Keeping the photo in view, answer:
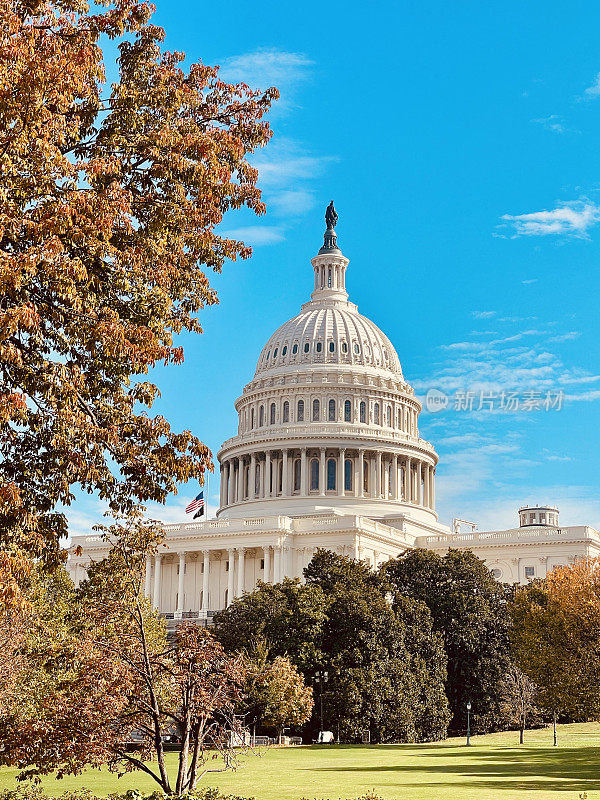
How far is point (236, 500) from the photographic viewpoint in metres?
149

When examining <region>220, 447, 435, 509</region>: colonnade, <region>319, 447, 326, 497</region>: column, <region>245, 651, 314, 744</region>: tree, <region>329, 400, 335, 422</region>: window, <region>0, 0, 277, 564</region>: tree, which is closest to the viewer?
<region>0, 0, 277, 564</region>: tree

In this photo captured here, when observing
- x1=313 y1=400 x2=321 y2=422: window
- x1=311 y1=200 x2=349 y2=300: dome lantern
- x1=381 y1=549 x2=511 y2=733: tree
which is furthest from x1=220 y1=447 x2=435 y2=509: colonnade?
x1=381 y1=549 x2=511 y2=733: tree

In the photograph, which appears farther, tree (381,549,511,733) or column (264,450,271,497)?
column (264,450,271,497)

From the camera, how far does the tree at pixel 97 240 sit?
20.4 m

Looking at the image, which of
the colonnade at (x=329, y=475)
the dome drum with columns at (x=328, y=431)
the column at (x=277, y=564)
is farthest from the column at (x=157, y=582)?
the colonnade at (x=329, y=475)

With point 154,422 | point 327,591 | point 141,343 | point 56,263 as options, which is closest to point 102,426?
point 154,422

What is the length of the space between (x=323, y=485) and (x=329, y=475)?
2.31 meters

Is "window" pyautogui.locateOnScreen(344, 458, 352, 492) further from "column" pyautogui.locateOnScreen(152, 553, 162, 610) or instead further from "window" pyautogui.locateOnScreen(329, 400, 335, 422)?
"column" pyautogui.locateOnScreen(152, 553, 162, 610)

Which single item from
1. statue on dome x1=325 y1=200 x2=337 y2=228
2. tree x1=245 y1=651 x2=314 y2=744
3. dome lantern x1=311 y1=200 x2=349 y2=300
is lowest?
tree x1=245 y1=651 x2=314 y2=744

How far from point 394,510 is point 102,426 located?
11976cm

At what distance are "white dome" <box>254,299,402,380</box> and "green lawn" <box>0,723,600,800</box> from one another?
84.8 meters

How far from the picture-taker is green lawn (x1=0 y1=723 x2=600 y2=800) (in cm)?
4134

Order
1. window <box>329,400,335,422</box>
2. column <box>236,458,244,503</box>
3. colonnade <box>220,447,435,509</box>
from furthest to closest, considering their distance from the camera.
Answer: column <box>236,458,244,503</box>, window <box>329,400,335,422</box>, colonnade <box>220,447,435,509</box>

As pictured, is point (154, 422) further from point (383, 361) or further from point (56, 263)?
point (383, 361)
